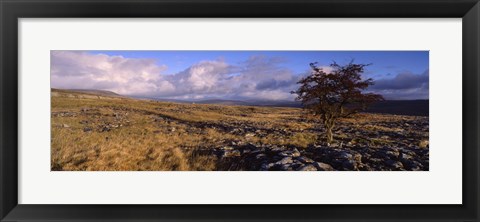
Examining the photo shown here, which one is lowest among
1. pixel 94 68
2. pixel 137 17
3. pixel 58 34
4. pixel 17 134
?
pixel 17 134

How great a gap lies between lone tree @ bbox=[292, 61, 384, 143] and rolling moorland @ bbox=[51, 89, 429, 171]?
12cm

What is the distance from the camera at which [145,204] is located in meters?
3.12

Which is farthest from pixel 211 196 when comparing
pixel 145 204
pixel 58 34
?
pixel 58 34

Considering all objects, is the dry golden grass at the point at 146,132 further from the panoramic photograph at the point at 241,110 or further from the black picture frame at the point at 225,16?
the black picture frame at the point at 225,16

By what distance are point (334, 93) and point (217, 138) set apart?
1.66 m

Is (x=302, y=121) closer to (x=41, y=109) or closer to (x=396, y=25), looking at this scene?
(x=396, y=25)

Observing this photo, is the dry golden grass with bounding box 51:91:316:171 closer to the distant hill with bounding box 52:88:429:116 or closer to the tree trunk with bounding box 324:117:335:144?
the distant hill with bounding box 52:88:429:116

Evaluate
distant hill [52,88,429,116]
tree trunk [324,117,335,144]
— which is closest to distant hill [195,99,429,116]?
distant hill [52,88,429,116]

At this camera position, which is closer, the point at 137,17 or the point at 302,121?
the point at 137,17

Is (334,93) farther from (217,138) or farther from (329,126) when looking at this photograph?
(217,138)

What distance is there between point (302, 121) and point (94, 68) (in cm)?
277

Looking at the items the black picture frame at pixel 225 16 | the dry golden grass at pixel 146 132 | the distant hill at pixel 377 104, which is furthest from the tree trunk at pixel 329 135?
the black picture frame at pixel 225 16

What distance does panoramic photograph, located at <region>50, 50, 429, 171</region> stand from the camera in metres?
3.22

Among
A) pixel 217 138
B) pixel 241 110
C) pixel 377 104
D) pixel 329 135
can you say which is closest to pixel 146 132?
pixel 217 138
